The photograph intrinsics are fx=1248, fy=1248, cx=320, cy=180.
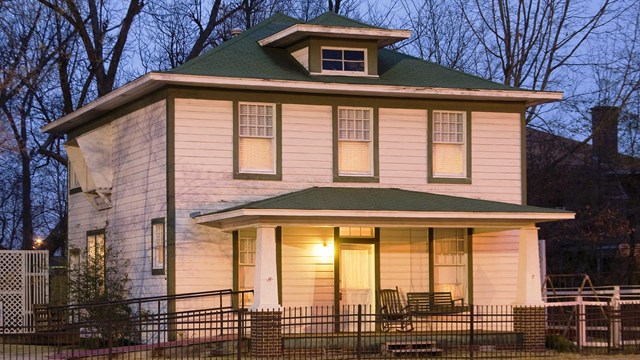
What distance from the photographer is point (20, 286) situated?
3503cm

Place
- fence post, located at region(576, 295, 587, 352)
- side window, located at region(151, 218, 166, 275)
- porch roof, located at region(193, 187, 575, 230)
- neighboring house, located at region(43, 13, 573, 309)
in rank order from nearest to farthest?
porch roof, located at region(193, 187, 575, 230), fence post, located at region(576, 295, 587, 352), neighboring house, located at region(43, 13, 573, 309), side window, located at region(151, 218, 166, 275)

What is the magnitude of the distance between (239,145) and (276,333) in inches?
198

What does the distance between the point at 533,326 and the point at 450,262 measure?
304 cm

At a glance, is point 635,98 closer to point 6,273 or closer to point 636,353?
point 636,353

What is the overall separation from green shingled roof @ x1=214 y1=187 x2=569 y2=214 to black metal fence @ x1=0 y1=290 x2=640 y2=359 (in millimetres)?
2402

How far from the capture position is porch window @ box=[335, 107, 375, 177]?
31.1 metres

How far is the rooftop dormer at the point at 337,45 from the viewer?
31250 mm

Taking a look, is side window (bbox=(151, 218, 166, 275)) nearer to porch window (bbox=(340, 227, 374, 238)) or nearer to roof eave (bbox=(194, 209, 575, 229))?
roof eave (bbox=(194, 209, 575, 229))

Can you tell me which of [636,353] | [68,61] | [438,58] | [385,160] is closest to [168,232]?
[385,160]

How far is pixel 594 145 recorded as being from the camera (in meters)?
47.9

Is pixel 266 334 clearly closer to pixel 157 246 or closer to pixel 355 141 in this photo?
pixel 157 246

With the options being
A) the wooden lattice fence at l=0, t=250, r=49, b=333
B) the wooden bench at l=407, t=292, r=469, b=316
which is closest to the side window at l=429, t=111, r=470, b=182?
the wooden bench at l=407, t=292, r=469, b=316

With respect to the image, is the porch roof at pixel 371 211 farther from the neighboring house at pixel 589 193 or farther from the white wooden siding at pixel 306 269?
the neighboring house at pixel 589 193

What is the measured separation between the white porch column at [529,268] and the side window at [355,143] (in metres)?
4.18
